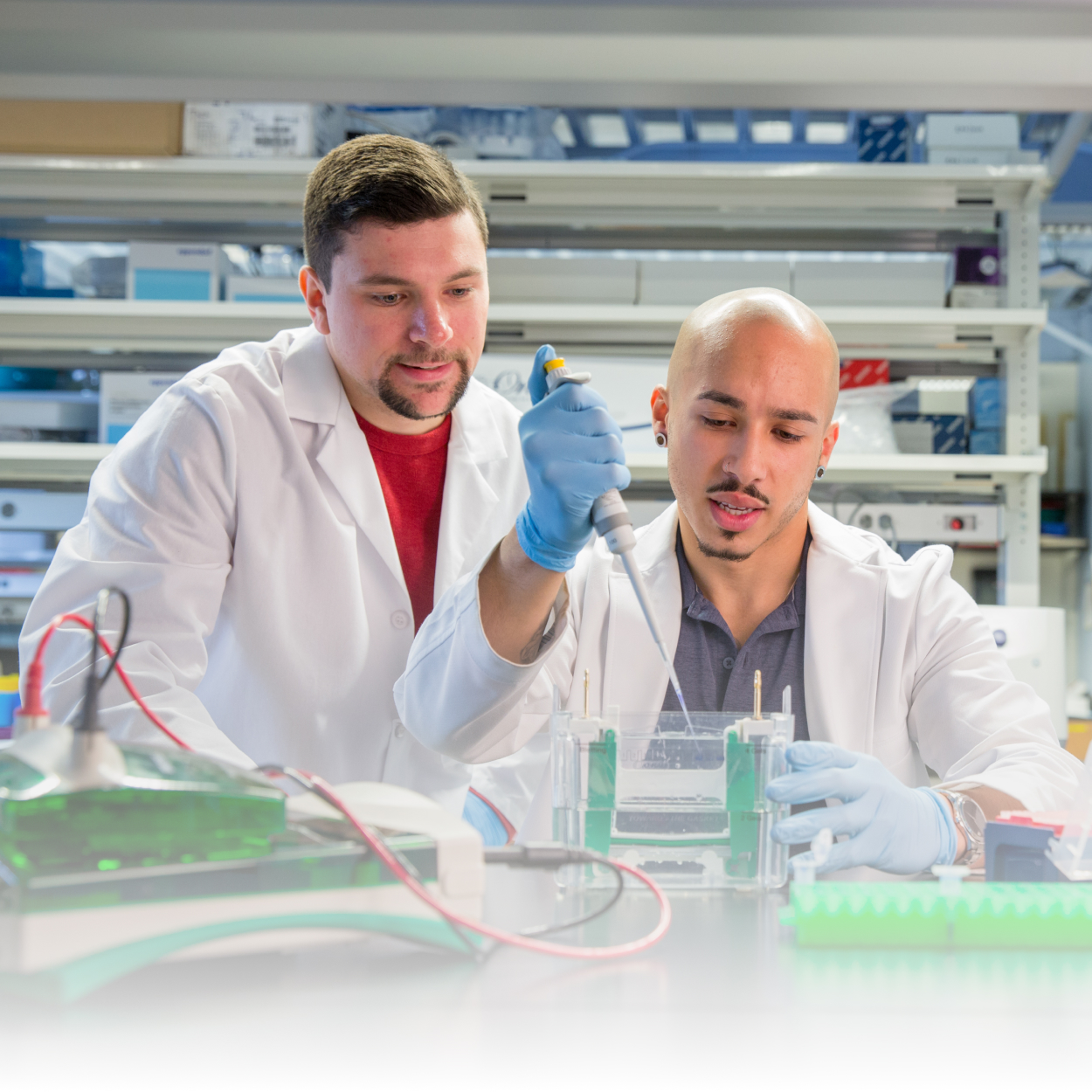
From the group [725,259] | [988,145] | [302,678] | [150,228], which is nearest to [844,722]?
[302,678]

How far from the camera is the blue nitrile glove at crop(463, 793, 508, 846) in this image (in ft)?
4.47

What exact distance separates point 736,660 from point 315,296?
0.79 m

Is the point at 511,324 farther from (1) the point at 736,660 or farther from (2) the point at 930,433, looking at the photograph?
(1) the point at 736,660

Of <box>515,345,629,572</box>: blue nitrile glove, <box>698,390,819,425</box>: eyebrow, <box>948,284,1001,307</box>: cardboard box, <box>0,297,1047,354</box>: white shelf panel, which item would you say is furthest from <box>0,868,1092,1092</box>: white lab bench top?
Result: <box>948,284,1001,307</box>: cardboard box

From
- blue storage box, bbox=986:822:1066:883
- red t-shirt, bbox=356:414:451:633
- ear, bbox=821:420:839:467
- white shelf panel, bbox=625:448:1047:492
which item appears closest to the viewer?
blue storage box, bbox=986:822:1066:883

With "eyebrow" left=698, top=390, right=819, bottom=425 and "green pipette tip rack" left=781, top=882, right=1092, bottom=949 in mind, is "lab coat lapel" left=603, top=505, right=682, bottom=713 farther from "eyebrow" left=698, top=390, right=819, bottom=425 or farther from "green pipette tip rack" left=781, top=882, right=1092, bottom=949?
"green pipette tip rack" left=781, top=882, right=1092, bottom=949

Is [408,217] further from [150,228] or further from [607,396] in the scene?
[150,228]

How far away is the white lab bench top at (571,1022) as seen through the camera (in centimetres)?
49

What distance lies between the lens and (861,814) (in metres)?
0.92

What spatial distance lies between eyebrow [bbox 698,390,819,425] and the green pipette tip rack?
0.77 metres

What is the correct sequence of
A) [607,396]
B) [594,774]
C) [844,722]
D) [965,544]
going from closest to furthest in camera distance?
[594,774] → [844,722] → [607,396] → [965,544]

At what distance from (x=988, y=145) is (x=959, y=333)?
0.48 m

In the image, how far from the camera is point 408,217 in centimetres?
139

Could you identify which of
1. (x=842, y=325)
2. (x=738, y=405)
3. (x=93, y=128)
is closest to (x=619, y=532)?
(x=738, y=405)
